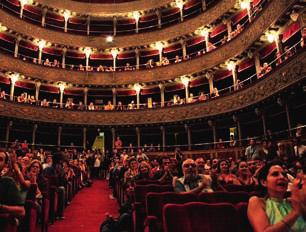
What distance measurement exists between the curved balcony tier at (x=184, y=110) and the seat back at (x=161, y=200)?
28.0 feet

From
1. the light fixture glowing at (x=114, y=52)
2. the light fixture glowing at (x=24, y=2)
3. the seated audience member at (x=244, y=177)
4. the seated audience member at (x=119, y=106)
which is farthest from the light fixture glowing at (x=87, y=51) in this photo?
the seated audience member at (x=244, y=177)

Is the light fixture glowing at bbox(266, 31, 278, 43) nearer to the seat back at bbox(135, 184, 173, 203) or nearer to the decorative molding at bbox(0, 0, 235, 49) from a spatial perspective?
the decorative molding at bbox(0, 0, 235, 49)

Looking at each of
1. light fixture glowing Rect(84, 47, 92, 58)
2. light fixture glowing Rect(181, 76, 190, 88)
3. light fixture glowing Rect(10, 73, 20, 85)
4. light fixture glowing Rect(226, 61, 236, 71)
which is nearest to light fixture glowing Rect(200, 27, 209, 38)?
light fixture glowing Rect(181, 76, 190, 88)

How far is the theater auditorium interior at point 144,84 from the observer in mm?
11789

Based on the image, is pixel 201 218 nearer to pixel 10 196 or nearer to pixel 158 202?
pixel 158 202

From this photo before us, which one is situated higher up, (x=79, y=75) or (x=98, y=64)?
(x=98, y=64)

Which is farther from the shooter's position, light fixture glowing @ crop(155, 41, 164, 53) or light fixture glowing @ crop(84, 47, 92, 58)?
light fixture glowing @ crop(84, 47, 92, 58)

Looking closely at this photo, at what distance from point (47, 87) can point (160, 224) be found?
756 inches

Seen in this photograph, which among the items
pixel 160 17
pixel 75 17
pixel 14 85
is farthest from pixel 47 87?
pixel 160 17

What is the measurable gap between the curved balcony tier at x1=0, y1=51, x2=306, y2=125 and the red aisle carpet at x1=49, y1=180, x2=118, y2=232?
8.23 meters

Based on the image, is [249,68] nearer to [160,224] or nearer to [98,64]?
[98,64]

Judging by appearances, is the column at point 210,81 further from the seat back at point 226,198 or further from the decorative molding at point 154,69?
the seat back at point 226,198

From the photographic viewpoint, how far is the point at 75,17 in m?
22.7

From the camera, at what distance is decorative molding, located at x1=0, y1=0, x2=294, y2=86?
46.9 ft
